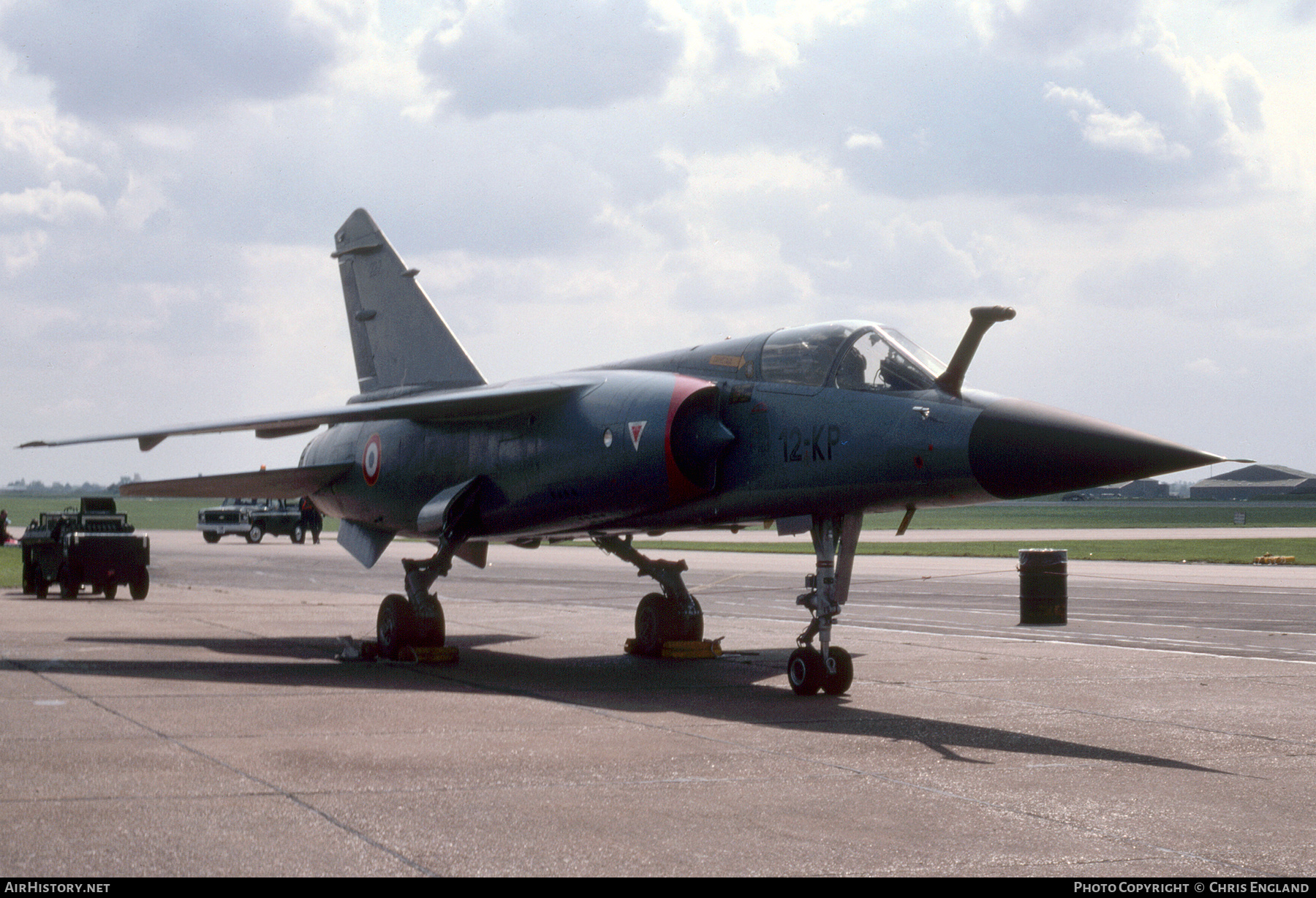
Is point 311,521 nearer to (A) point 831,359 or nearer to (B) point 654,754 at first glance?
(A) point 831,359

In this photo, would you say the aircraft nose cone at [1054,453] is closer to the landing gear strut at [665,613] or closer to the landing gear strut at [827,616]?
the landing gear strut at [827,616]

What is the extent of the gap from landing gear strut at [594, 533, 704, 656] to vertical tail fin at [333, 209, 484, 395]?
3972 mm

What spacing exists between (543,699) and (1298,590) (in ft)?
67.8

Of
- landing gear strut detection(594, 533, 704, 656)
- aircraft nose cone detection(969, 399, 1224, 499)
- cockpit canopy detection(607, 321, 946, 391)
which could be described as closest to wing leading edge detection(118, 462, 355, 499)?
landing gear strut detection(594, 533, 704, 656)

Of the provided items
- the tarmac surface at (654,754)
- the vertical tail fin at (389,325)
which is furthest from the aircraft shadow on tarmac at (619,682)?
the vertical tail fin at (389,325)

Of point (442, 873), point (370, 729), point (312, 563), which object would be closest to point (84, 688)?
point (370, 729)

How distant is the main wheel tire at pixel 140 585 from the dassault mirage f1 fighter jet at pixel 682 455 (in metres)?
7.24

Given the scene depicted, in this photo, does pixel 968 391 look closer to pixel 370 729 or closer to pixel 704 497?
pixel 704 497

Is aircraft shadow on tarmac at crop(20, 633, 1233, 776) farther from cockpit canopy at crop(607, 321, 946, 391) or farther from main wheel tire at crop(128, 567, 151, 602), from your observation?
main wheel tire at crop(128, 567, 151, 602)

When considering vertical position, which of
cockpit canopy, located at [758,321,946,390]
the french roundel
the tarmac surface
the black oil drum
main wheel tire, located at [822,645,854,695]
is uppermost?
cockpit canopy, located at [758,321,946,390]

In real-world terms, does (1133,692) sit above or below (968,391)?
below

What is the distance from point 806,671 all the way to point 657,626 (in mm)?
4230

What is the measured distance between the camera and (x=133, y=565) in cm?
2559

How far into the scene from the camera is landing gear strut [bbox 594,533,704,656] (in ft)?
52.9
